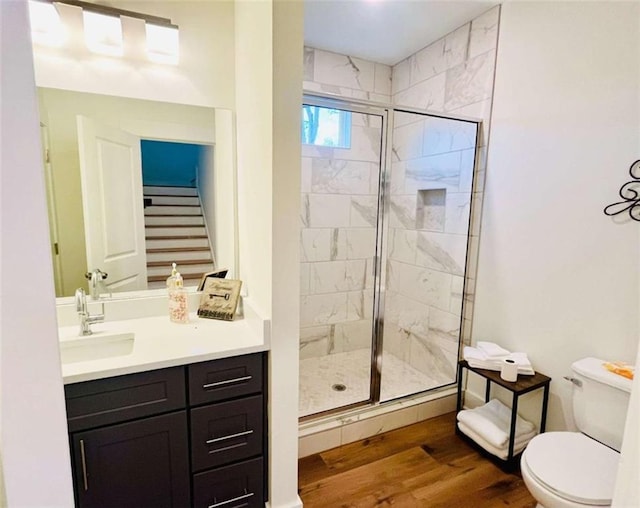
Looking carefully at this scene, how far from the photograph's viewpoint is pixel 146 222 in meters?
1.84

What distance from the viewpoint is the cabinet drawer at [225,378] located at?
4.51 feet

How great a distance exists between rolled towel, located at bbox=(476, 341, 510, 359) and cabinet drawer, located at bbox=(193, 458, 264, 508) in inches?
56.9

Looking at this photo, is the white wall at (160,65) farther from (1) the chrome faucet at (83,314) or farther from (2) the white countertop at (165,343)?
(2) the white countertop at (165,343)

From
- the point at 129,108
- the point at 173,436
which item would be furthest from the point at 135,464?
the point at 129,108

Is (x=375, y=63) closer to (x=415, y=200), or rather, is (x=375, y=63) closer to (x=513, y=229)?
(x=415, y=200)

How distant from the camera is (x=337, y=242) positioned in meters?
3.09

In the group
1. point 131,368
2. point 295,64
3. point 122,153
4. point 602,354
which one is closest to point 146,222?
point 122,153

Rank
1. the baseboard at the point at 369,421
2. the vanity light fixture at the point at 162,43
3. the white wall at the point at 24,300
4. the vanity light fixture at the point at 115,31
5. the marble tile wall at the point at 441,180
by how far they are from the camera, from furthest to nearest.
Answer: the marble tile wall at the point at 441,180, the baseboard at the point at 369,421, the vanity light fixture at the point at 162,43, the vanity light fixture at the point at 115,31, the white wall at the point at 24,300

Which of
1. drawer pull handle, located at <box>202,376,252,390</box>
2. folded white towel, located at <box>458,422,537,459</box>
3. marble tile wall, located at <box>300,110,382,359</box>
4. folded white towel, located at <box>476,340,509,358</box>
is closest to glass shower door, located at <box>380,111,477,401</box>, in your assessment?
marble tile wall, located at <box>300,110,382,359</box>

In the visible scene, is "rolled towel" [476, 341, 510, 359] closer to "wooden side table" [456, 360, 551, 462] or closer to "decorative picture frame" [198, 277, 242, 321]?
"wooden side table" [456, 360, 551, 462]

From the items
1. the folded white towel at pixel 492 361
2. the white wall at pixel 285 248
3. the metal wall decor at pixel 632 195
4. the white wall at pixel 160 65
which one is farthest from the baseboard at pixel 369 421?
the white wall at pixel 160 65

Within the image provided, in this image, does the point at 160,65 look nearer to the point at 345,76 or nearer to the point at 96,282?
the point at 96,282

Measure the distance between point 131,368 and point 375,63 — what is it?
118 inches

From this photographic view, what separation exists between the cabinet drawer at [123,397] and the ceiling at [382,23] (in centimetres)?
231
